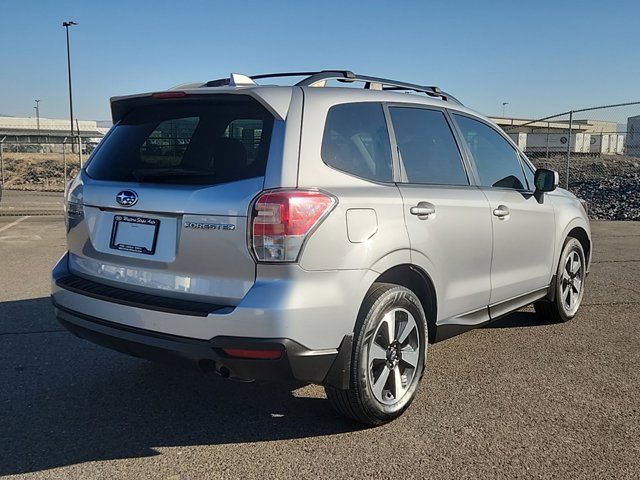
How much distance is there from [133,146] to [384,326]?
179 centimetres

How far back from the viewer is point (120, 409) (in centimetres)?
369

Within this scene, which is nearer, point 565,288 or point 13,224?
point 565,288

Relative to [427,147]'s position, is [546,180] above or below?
below

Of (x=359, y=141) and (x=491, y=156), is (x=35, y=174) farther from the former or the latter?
(x=359, y=141)

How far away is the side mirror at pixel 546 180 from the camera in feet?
16.1

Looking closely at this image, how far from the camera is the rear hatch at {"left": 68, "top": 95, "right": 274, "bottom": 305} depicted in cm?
294

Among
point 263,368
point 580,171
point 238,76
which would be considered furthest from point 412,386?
point 580,171

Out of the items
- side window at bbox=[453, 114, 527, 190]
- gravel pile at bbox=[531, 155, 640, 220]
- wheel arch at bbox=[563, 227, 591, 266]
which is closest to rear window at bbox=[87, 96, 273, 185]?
side window at bbox=[453, 114, 527, 190]

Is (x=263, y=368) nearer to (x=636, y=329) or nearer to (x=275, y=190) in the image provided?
(x=275, y=190)

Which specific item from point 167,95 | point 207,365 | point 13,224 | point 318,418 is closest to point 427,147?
point 167,95

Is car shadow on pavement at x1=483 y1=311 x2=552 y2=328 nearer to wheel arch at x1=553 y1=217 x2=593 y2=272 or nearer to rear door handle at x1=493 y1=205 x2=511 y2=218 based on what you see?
wheel arch at x1=553 y1=217 x2=593 y2=272

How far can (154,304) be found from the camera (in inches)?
121

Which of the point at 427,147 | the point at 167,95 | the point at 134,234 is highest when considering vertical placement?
the point at 167,95

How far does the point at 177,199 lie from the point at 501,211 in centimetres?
245
